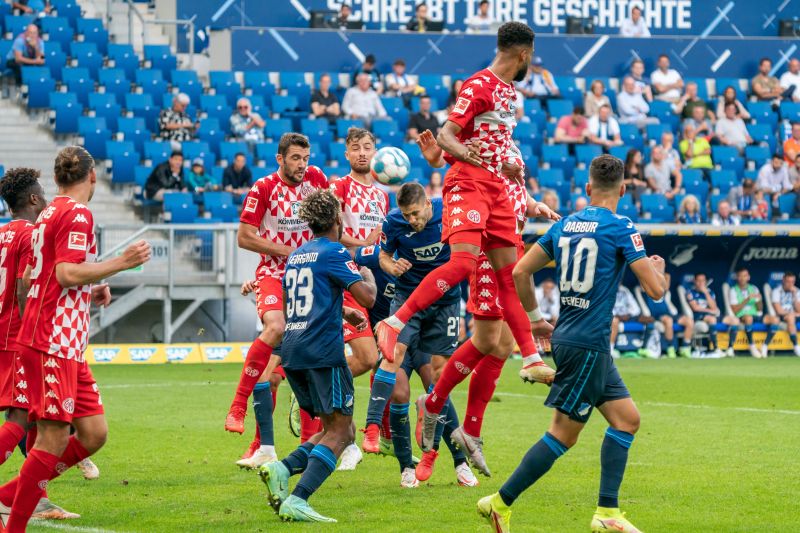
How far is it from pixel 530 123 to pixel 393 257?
1635cm

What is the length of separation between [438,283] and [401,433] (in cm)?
119

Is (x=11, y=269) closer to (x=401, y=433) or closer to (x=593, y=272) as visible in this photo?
(x=401, y=433)

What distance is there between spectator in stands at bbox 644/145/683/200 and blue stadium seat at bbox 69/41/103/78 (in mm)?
10756

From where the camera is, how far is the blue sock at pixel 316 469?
7.49 m

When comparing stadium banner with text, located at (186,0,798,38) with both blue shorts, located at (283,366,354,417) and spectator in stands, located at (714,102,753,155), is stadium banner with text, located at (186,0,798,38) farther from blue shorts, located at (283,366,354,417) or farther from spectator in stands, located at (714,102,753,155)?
blue shorts, located at (283,366,354,417)

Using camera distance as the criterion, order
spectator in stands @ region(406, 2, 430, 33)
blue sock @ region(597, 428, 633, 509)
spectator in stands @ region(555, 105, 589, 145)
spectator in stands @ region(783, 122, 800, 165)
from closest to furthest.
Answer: blue sock @ region(597, 428, 633, 509) < spectator in stands @ region(555, 105, 589, 145) < spectator in stands @ region(783, 122, 800, 165) < spectator in stands @ region(406, 2, 430, 33)

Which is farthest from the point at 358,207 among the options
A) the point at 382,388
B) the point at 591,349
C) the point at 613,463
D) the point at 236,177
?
the point at 236,177

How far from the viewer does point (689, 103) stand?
88.6 ft

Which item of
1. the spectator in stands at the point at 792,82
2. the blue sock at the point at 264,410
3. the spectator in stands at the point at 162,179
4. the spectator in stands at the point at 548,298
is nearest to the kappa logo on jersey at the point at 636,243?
the blue sock at the point at 264,410

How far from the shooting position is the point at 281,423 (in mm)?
12891

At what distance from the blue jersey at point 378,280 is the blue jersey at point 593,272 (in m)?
3.57

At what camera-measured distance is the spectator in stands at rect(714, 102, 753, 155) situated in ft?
88.1

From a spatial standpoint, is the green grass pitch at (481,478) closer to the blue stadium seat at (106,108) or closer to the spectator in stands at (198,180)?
the spectator in stands at (198,180)

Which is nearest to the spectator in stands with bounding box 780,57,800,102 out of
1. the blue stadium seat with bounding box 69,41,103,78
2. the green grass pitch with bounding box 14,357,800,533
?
the green grass pitch with bounding box 14,357,800,533
